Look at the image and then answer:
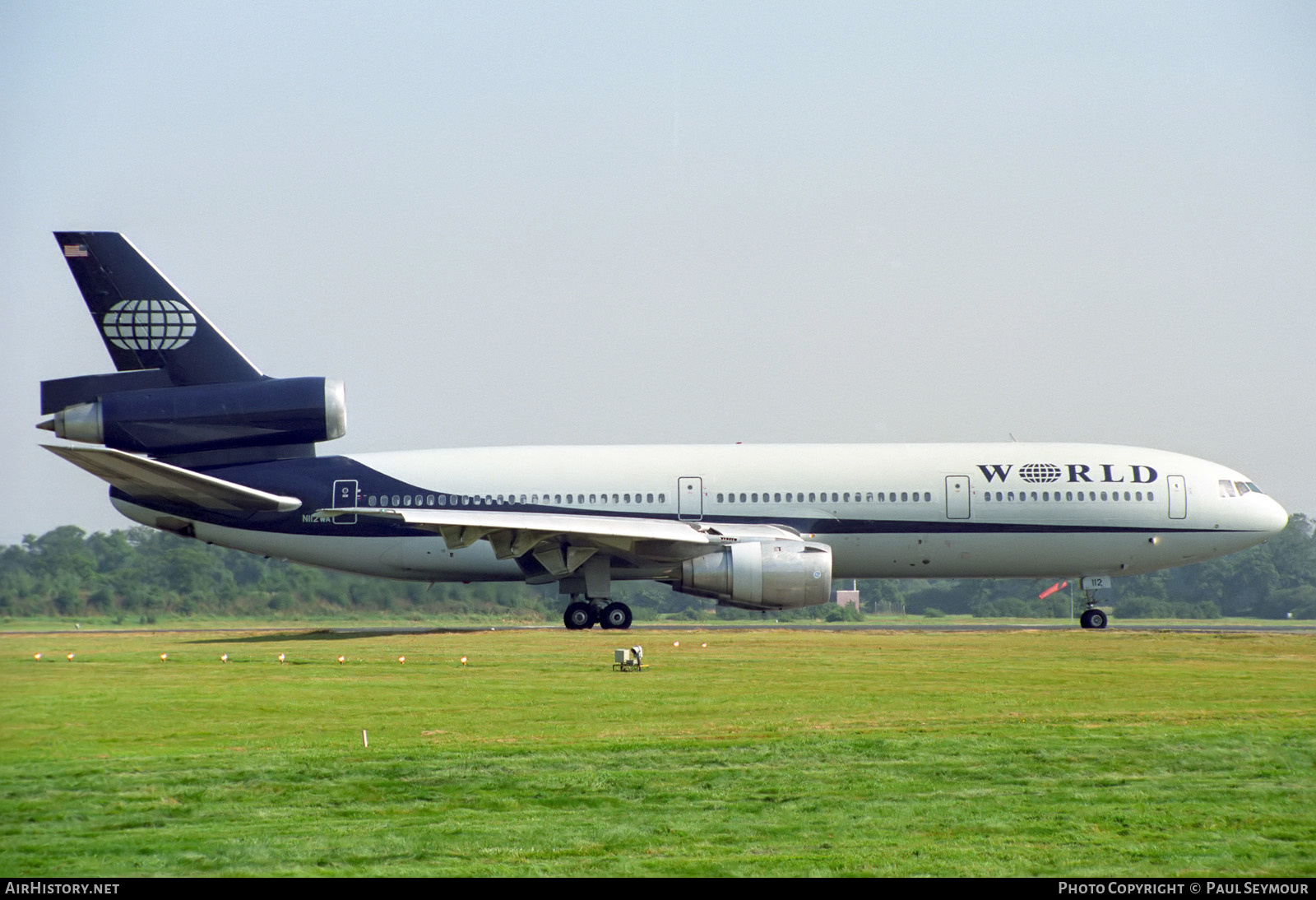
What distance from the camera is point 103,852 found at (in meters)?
8.37

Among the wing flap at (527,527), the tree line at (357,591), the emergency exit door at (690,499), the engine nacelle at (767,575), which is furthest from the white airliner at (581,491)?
the tree line at (357,591)

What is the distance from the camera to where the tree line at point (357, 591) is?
27.4 m

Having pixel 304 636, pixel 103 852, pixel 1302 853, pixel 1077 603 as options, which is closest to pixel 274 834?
pixel 103 852

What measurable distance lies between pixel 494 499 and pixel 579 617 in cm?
332

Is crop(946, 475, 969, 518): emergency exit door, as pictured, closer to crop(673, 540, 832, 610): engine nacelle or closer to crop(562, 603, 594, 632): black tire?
crop(673, 540, 832, 610): engine nacelle

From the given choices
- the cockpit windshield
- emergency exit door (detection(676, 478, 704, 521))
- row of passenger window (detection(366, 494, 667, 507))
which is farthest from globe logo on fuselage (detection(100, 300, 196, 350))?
the cockpit windshield

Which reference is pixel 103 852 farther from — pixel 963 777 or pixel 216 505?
pixel 216 505

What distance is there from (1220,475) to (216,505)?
23.1 metres

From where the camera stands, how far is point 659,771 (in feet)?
35.7

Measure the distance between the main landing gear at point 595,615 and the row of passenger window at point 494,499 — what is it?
2.32 meters

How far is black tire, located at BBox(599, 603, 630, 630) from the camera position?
28938 millimetres

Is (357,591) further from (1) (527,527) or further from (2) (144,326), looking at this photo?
(2) (144,326)

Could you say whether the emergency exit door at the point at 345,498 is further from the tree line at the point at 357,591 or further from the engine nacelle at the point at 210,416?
the tree line at the point at 357,591

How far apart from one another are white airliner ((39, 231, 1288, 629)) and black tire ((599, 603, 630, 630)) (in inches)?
2.0
